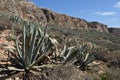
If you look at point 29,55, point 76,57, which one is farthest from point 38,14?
point 29,55

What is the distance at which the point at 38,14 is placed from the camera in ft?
251

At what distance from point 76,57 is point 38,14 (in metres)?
65.0


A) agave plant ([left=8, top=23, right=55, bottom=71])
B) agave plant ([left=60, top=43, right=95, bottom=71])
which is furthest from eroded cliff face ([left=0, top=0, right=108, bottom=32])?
agave plant ([left=8, top=23, right=55, bottom=71])

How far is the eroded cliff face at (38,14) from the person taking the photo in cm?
6159

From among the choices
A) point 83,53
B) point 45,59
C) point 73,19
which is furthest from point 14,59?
point 73,19

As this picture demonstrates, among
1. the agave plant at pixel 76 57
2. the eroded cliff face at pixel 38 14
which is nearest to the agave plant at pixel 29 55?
the agave plant at pixel 76 57

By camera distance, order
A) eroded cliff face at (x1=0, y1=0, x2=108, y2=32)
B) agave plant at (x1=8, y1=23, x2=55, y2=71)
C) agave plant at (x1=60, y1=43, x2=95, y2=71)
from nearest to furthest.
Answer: agave plant at (x1=8, y1=23, x2=55, y2=71)
agave plant at (x1=60, y1=43, x2=95, y2=71)
eroded cliff face at (x1=0, y1=0, x2=108, y2=32)

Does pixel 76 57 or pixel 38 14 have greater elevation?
pixel 38 14

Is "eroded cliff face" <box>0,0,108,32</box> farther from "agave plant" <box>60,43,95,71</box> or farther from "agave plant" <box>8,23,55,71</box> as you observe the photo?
"agave plant" <box>8,23,55,71</box>

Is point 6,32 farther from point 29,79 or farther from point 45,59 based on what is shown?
point 29,79

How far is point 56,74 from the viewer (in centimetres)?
805

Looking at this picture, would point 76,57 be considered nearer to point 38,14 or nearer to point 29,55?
point 29,55

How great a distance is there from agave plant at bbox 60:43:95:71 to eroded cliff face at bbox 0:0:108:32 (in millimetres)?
40838

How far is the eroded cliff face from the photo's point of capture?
2425 inches
